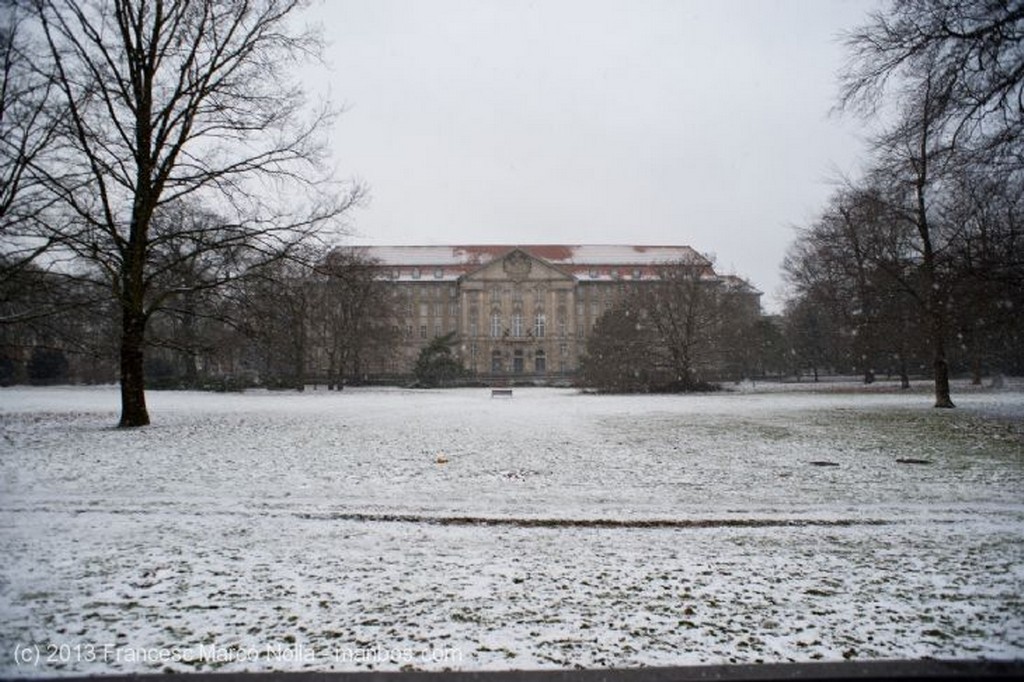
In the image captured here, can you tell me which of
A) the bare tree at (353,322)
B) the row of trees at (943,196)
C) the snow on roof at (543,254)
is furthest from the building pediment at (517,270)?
the row of trees at (943,196)

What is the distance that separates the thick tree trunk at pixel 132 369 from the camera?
52.7 ft

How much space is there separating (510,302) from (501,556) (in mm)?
80362

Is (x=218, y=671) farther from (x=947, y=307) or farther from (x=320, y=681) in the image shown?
(x=947, y=307)

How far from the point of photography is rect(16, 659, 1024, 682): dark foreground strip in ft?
10.7

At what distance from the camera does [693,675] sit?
10.9 feet

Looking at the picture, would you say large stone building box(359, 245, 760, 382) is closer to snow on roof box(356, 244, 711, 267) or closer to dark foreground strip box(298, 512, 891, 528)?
snow on roof box(356, 244, 711, 267)

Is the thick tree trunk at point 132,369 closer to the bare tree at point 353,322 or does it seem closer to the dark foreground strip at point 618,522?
the dark foreground strip at point 618,522

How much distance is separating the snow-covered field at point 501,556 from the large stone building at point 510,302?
2824 inches

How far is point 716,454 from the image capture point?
12.1 m

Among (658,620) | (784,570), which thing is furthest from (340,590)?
(784,570)

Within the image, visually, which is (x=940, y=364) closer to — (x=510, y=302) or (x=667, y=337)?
(x=667, y=337)

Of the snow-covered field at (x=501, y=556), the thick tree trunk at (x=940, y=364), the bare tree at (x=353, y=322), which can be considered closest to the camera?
the snow-covered field at (x=501, y=556)

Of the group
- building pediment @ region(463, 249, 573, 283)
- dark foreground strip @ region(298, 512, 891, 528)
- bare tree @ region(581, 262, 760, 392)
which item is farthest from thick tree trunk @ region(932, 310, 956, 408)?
building pediment @ region(463, 249, 573, 283)

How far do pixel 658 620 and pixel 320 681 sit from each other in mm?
2353
